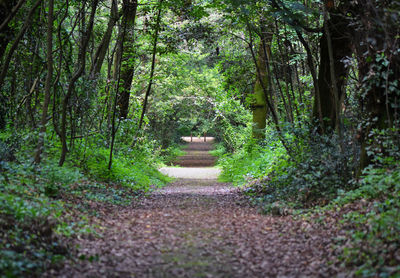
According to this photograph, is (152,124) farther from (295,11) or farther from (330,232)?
(330,232)

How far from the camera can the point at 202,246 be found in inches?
231

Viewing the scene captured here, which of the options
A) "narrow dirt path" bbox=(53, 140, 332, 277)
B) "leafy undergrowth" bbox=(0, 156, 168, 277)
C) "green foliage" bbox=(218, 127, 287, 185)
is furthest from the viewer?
"green foliage" bbox=(218, 127, 287, 185)

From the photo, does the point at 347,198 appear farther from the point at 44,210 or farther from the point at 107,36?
the point at 107,36

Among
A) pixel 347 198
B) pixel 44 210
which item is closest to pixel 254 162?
pixel 347 198

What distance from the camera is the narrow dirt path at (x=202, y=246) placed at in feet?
15.7

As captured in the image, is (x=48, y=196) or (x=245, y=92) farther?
(x=245, y=92)

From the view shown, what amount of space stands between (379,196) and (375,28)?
2861mm

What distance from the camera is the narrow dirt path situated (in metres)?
4.79

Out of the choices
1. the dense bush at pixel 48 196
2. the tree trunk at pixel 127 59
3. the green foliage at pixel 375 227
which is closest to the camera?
the green foliage at pixel 375 227

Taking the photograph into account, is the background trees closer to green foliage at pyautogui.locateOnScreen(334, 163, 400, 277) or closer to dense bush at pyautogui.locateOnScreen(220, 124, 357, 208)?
dense bush at pyautogui.locateOnScreen(220, 124, 357, 208)

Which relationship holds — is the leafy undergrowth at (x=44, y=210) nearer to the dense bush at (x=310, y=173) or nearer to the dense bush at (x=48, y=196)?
the dense bush at (x=48, y=196)

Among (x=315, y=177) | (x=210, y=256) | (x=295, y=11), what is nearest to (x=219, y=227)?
(x=210, y=256)

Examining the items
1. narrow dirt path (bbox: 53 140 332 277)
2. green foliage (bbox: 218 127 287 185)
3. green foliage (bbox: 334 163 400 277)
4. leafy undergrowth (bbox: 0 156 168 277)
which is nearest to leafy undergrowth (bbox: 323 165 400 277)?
green foliage (bbox: 334 163 400 277)

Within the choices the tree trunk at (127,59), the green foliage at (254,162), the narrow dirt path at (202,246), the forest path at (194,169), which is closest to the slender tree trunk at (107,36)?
the tree trunk at (127,59)
